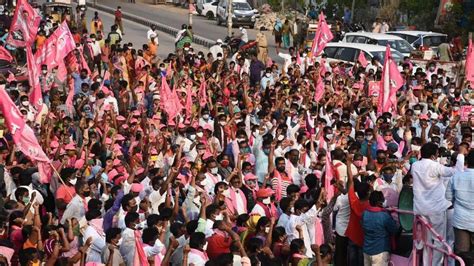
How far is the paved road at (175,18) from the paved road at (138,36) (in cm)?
145

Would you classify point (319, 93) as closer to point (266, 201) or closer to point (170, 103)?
point (170, 103)

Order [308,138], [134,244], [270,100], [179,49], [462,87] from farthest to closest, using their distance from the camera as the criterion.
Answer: [179,49] < [462,87] < [270,100] < [308,138] < [134,244]

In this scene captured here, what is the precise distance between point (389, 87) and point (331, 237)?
5.46 meters

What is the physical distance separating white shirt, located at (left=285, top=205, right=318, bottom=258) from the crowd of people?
0.04ft

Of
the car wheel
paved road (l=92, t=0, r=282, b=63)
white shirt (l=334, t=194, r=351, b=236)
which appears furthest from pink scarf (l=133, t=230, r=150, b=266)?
the car wheel

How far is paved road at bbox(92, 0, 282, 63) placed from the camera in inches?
1518

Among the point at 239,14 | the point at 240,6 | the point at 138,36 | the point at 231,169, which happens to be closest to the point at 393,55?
the point at 138,36

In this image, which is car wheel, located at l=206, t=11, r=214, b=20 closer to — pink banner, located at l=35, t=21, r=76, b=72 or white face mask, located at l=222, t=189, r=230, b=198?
pink banner, located at l=35, t=21, r=76, b=72

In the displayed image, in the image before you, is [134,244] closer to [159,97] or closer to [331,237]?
[331,237]

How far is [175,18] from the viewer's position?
44.4 meters

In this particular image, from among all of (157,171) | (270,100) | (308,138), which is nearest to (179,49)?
(270,100)

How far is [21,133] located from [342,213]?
13.6 feet

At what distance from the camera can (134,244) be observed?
31.8 feet

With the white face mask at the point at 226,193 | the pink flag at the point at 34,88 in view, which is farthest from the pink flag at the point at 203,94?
the white face mask at the point at 226,193
